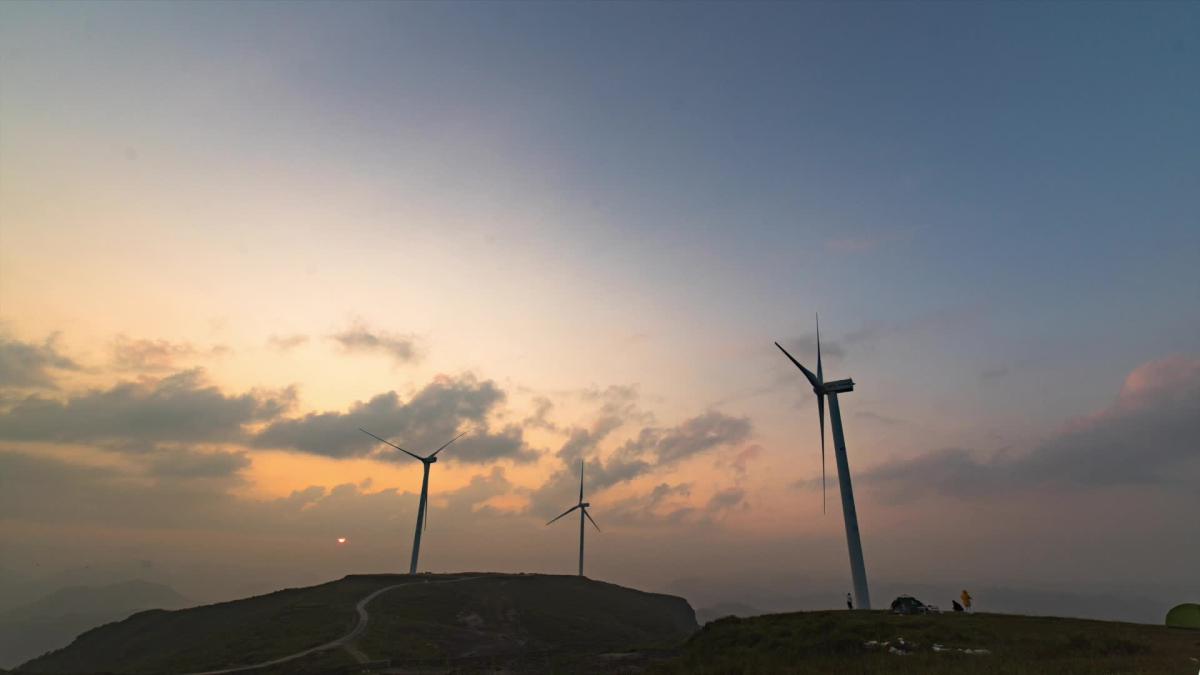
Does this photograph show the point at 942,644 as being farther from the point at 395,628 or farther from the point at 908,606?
the point at 395,628

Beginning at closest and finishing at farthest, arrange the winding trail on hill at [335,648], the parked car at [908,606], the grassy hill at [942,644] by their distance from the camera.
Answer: the grassy hill at [942,644] < the parked car at [908,606] < the winding trail on hill at [335,648]

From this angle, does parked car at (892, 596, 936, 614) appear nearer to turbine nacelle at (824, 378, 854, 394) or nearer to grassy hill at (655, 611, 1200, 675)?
grassy hill at (655, 611, 1200, 675)

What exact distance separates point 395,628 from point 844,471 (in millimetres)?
73056

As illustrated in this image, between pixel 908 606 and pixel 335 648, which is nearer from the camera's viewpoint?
pixel 908 606

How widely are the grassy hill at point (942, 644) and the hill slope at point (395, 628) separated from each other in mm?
18374

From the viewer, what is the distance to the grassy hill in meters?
34.7

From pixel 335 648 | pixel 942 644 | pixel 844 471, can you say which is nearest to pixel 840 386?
pixel 844 471

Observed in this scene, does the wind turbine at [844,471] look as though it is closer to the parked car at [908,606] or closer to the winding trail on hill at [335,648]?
the parked car at [908,606]

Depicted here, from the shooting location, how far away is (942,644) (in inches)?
1735

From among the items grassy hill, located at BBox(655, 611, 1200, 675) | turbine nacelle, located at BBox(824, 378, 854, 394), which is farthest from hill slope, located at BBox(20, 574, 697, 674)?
turbine nacelle, located at BBox(824, 378, 854, 394)

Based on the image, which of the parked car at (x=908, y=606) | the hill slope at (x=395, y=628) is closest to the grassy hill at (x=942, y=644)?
the parked car at (x=908, y=606)

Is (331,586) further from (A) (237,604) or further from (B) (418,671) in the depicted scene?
(B) (418,671)

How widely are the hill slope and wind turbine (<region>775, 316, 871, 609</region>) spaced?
22.1 m

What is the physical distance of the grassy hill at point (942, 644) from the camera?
114 feet
